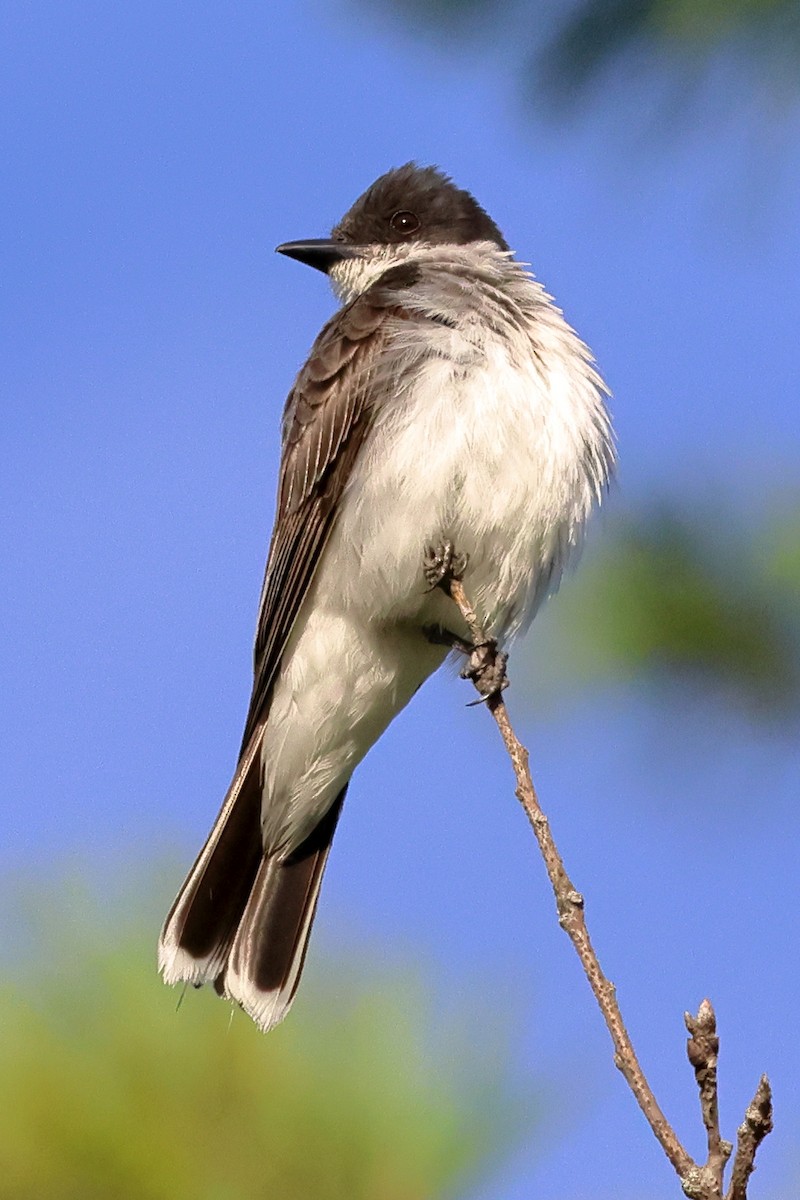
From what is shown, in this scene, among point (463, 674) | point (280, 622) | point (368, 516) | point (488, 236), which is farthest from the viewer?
point (488, 236)

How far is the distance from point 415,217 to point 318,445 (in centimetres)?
117

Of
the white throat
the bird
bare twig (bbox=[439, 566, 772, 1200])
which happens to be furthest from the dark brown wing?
bare twig (bbox=[439, 566, 772, 1200])

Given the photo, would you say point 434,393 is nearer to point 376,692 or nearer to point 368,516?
point 368,516

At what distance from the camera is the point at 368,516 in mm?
3680

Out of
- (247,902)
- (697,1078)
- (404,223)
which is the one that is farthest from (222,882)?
(697,1078)

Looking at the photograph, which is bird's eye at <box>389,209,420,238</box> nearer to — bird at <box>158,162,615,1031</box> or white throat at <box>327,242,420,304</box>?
white throat at <box>327,242,420,304</box>

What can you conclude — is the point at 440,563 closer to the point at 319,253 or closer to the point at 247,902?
the point at 247,902

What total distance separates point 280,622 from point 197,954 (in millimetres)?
827

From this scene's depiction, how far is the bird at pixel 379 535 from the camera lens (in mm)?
3553

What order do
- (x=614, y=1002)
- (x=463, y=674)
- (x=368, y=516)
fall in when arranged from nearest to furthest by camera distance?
(x=614, y=1002) → (x=463, y=674) → (x=368, y=516)

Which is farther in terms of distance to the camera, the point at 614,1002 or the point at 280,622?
the point at 280,622

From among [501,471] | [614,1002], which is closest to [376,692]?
[501,471]

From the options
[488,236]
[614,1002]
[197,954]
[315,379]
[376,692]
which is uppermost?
[488,236]

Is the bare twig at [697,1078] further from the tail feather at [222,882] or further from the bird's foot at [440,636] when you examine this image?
the bird's foot at [440,636]
